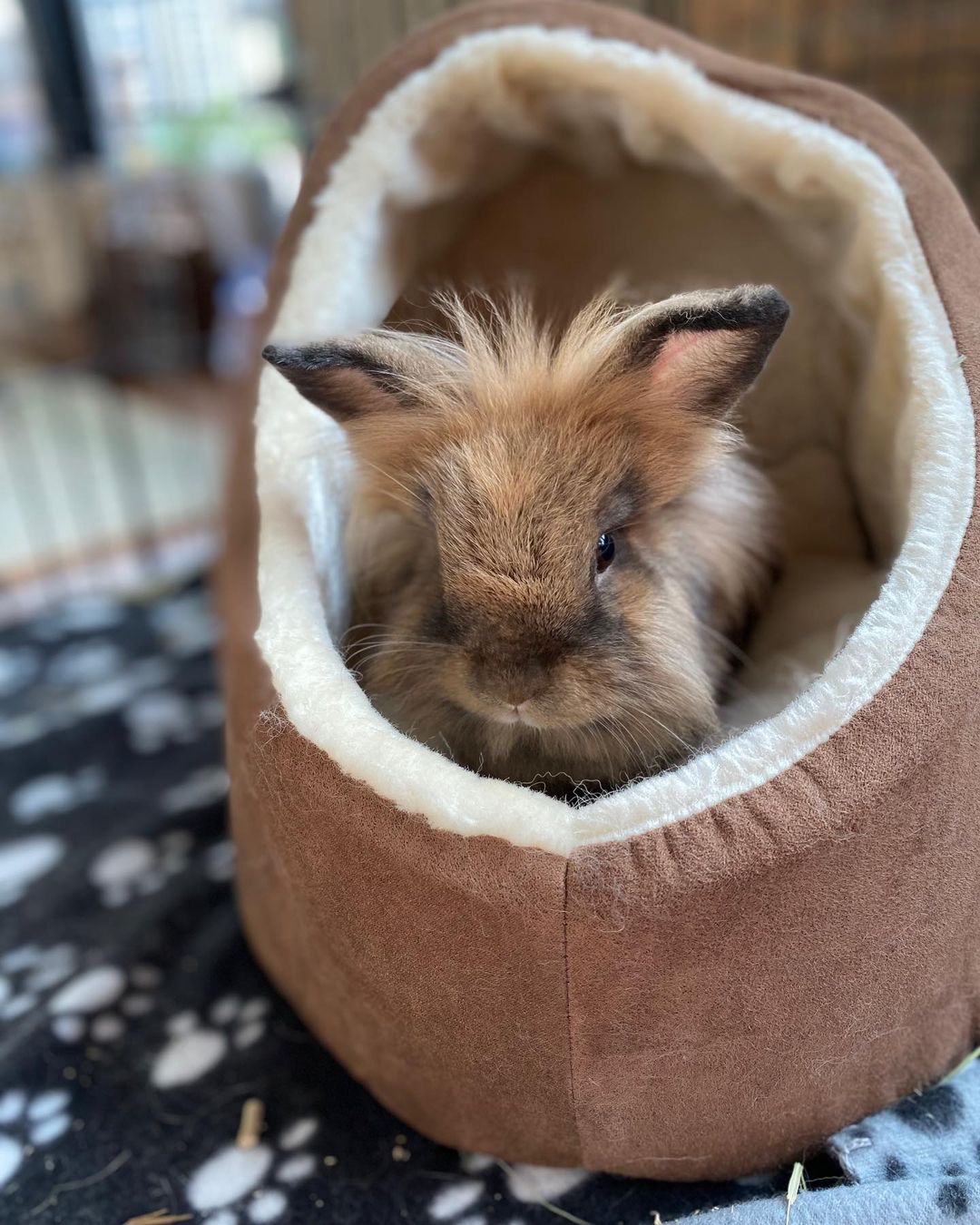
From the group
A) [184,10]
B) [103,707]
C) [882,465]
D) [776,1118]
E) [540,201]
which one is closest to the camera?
[776,1118]

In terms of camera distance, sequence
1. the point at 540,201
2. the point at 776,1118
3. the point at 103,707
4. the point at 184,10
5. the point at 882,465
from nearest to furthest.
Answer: the point at 776,1118 < the point at 882,465 < the point at 540,201 < the point at 103,707 < the point at 184,10

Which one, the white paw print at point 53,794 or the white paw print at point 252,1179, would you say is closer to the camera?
the white paw print at point 252,1179

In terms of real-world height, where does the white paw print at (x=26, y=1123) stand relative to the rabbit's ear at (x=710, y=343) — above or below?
below

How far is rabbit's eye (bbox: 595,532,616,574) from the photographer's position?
91cm

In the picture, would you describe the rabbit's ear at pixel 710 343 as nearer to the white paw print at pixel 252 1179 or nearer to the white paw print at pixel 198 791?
the white paw print at pixel 252 1179

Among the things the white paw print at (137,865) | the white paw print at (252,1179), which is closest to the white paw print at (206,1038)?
the white paw print at (252,1179)

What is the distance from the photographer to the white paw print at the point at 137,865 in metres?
1.41

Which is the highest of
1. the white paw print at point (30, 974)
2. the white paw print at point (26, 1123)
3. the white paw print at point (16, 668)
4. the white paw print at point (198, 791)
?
the white paw print at point (26, 1123)

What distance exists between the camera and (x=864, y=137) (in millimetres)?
1073

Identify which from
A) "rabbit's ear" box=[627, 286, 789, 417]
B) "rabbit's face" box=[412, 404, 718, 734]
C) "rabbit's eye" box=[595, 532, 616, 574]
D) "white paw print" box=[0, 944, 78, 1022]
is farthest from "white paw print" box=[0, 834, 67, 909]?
"rabbit's ear" box=[627, 286, 789, 417]

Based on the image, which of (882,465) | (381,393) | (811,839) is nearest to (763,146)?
(882,465)

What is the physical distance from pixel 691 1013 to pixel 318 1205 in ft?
1.44

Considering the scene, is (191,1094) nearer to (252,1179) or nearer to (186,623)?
(252,1179)

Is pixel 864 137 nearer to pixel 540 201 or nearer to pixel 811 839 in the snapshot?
pixel 540 201
